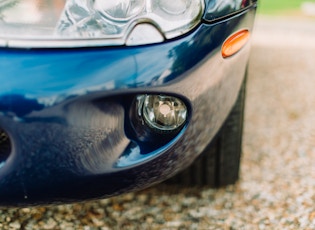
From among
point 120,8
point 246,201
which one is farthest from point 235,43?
point 246,201

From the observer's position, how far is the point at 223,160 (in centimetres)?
204

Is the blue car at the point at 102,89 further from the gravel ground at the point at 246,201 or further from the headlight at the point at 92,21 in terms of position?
the gravel ground at the point at 246,201

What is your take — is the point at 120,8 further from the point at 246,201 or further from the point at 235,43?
the point at 246,201

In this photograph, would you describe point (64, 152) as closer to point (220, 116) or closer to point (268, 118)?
point (220, 116)

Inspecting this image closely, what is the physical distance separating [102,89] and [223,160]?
902 mm

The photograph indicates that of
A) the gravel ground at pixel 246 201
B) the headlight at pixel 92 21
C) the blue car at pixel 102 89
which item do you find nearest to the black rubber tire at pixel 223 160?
the gravel ground at pixel 246 201

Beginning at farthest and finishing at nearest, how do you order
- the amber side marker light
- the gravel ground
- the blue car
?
the gravel ground
the amber side marker light
the blue car

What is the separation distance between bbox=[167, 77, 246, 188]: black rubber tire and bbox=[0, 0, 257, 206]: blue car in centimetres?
41

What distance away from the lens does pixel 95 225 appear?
1896mm

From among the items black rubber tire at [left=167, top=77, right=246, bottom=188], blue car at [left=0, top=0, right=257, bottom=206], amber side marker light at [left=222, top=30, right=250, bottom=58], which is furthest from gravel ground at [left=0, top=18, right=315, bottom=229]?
amber side marker light at [left=222, top=30, right=250, bottom=58]

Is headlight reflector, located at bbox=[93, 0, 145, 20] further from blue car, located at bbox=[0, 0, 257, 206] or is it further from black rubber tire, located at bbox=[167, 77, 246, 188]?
black rubber tire, located at bbox=[167, 77, 246, 188]

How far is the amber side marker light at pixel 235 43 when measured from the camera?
1.52 meters

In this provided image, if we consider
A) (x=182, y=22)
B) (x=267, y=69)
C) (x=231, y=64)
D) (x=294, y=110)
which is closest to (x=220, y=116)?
(x=231, y=64)

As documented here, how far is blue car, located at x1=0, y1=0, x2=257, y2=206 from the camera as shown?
1.26 meters
